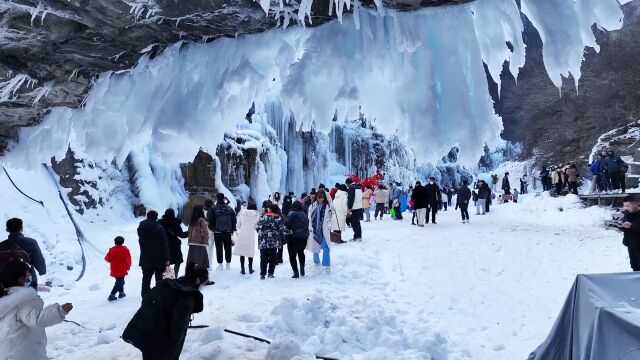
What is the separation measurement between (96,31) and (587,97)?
26.2 meters

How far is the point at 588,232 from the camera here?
1295 centimetres

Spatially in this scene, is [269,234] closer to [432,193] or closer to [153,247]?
[153,247]

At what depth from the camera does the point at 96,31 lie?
13.4 ft

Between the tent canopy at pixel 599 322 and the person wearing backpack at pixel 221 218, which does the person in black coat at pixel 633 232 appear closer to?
the tent canopy at pixel 599 322

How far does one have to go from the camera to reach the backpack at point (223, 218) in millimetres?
9227

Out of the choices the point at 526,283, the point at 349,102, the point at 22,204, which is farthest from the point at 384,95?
the point at 22,204

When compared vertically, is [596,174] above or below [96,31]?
below

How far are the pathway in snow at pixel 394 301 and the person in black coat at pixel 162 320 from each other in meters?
1.38

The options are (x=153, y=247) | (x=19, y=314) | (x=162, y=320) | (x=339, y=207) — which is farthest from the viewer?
(x=339, y=207)

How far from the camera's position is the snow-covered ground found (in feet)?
18.8

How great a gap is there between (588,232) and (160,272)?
11334 mm

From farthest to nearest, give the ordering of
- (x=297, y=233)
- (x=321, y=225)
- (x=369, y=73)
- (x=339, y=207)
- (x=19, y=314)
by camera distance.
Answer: (x=339, y=207) → (x=321, y=225) → (x=297, y=233) → (x=369, y=73) → (x=19, y=314)

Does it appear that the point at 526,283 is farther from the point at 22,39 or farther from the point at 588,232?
the point at 22,39

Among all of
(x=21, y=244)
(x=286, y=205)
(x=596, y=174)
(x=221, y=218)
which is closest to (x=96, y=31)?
(x=21, y=244)
